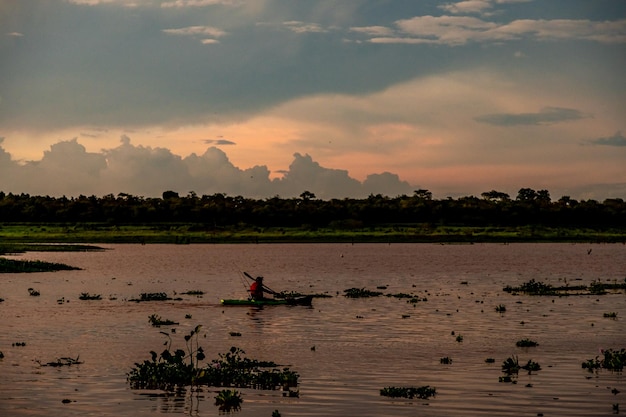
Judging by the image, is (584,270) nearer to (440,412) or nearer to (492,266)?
(492,266)

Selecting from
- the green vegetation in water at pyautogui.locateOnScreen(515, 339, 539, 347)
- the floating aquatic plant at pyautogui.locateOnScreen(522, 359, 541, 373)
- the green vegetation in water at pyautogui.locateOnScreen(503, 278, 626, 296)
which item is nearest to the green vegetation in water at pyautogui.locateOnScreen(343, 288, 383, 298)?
the green vegetation in water at pyautogui.locateOnScreen(503, 278, 626, 296)

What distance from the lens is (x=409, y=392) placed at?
26.7m

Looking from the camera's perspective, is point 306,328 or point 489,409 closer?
point 489,409

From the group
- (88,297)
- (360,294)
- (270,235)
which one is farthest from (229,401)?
(270,235)

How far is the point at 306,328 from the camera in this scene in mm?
44531

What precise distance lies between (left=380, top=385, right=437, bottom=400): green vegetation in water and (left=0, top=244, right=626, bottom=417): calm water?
426 millimetres

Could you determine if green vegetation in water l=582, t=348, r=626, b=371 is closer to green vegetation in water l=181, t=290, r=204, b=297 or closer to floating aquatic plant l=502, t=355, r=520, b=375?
floating aquatic plant l=502, t=355, r=520, b=375

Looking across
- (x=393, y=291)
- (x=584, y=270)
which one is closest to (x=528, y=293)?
(x=393, y=291)

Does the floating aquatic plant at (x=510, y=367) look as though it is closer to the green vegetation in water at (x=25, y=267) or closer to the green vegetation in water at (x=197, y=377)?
the green vegetation in water at (x=197, y=377)

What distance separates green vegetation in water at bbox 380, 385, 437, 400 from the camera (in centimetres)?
2659

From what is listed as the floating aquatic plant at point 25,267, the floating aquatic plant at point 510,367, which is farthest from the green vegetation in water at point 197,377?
the floating aquatic plant at point 25,267

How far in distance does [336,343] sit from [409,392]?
12347mm

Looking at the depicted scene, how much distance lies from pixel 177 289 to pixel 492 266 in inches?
1770

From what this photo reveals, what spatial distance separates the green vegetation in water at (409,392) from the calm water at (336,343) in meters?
0.43
